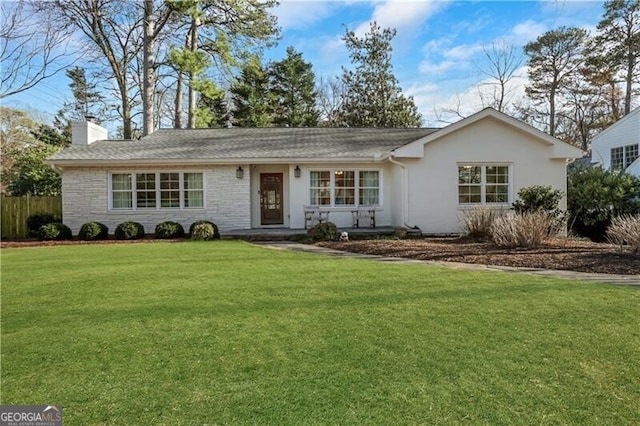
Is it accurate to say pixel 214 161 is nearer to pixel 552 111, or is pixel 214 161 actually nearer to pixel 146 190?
pixel 146 190

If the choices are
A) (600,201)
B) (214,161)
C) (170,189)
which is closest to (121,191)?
(170,189)

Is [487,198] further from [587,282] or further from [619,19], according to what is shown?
[619,19]

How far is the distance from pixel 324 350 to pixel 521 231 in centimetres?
743

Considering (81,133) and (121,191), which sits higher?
(81,133)

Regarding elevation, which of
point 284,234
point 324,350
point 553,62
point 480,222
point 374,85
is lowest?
point 324,350

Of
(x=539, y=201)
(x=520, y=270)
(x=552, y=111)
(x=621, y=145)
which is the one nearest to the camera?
(x=520, y=270)

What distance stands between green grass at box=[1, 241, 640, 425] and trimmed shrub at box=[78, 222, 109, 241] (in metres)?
6.94

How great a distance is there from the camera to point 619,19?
24.2 m

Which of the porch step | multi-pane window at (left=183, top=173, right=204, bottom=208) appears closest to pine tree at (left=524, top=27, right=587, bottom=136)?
the porch step

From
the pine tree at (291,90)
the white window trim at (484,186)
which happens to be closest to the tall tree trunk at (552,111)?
the pine tree at (291,90)

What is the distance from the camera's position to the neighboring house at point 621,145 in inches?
717

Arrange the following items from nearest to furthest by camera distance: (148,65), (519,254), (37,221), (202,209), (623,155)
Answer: (519,254) → (37,221) → (202,209) → (623,155) → (148,65)

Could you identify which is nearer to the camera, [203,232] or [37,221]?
[203,232]

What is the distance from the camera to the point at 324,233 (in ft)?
39.9
